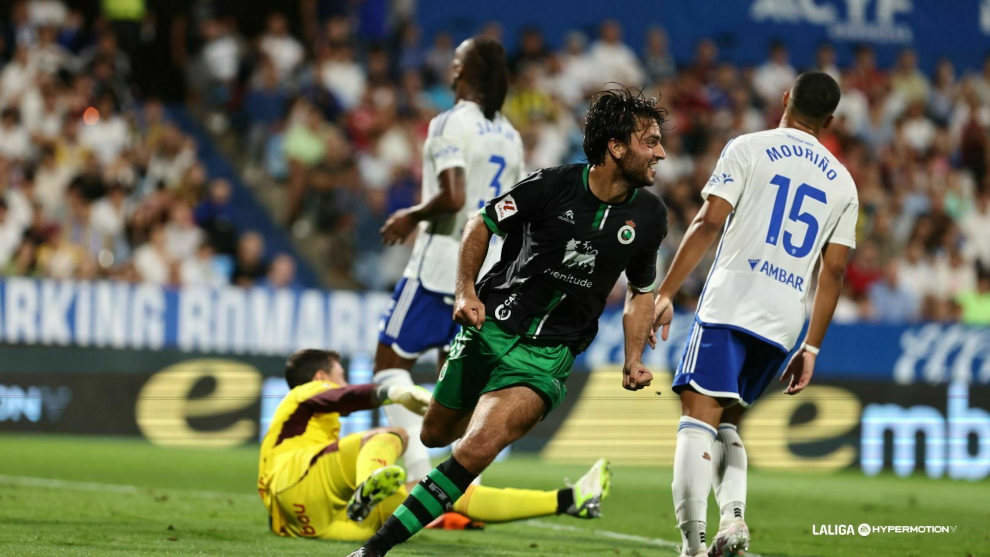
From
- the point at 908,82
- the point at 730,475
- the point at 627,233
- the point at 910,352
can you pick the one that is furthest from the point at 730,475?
the point at 908,82

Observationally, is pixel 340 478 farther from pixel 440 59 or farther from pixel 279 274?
pixel 440 59

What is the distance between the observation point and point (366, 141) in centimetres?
1781

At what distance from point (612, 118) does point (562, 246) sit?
59cm

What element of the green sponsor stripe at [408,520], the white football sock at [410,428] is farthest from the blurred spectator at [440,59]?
the green sponsor stripe at [408,520]

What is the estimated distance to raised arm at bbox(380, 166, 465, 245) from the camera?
7875mm

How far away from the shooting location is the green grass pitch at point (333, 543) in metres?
7.38

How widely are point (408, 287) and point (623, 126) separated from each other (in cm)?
247

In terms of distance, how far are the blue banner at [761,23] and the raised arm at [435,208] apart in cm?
1265

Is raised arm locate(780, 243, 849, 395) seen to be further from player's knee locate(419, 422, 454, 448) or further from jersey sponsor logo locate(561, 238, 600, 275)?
player's knee locate(419, 422, 454, 448)

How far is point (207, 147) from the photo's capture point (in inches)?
707

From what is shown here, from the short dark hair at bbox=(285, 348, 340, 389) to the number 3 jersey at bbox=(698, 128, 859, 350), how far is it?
2.40 metres

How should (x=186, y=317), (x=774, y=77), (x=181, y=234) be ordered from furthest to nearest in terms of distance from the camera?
(x=774, y=77)
(x=181, y=234)
(x=186, y=317)

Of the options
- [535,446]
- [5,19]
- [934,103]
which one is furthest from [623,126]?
[934,103]

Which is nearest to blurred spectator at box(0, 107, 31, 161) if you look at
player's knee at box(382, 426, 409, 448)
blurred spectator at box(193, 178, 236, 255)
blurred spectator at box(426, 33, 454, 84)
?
blurred spectator at box(193, 178, 236, 255)
